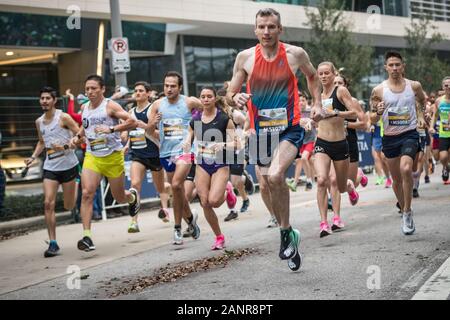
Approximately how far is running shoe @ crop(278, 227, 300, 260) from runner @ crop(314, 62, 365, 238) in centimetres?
269

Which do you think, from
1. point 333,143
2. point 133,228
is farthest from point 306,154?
point 333,143

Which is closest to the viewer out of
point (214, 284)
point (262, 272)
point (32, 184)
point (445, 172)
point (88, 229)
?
point (214, 284)

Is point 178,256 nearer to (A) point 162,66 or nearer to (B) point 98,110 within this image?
(B) point 98,110

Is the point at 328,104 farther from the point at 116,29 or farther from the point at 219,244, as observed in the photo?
the point at 116,29

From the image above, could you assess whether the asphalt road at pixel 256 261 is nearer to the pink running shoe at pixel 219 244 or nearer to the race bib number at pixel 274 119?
the pink running shoe at pixel 219 244

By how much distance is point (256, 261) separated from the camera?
325 inches

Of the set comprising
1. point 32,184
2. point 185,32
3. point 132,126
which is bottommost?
point 32,184

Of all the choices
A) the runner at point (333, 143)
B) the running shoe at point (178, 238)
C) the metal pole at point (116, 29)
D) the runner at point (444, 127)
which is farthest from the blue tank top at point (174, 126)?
the runner at point (444, 127)

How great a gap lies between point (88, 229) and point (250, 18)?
22.1 m

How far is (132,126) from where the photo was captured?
34.2ft

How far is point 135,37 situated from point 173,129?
756 inches

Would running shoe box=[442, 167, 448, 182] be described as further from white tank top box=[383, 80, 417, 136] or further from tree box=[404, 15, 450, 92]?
tree box=[404, 15, 450, 92]

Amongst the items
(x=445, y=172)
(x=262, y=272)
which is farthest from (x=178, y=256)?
(x=445, y=172)

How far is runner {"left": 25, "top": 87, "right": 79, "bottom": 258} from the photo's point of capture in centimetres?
1053
